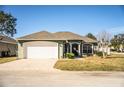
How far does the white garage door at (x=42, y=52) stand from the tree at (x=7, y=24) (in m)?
12.9

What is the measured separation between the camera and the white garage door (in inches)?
1204

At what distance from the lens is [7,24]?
42.4 m

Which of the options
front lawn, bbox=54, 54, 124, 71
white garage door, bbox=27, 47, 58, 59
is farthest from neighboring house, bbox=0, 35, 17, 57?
front lawn, bbox=54, 54, 124, 71

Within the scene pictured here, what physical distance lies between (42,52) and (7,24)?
47.1 ft

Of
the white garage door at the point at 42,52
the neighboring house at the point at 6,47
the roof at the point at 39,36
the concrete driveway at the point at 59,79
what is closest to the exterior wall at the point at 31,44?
the white garage door at the point at 42,52

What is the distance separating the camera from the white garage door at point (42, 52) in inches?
1204

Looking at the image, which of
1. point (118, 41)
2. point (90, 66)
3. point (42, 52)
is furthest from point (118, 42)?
point (90, 66)

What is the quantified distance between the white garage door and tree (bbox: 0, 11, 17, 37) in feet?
42.5

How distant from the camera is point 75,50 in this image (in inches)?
1383

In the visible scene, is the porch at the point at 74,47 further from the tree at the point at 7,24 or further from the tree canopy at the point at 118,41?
the tree canopy at the point at 118,41
